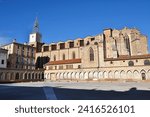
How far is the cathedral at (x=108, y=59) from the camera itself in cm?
4466

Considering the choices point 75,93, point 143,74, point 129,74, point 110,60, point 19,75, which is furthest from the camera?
point 19,75

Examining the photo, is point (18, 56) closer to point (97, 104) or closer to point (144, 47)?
point (144, 47)

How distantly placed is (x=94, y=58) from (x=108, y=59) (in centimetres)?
492

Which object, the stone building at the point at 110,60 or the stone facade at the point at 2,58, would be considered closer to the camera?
the stone building at the point at 110,60

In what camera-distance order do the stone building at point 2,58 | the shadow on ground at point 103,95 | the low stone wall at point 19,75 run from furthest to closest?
the stone building at point 2,58 → the low stone wall at point 19,75 → the shadow on ground at point 103,95

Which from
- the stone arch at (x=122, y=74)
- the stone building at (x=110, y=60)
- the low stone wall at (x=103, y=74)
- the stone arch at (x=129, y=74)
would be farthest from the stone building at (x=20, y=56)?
the stone arch at (x=129, y=74)

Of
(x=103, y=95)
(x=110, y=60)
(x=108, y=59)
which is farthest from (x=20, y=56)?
(x=103, y=95)

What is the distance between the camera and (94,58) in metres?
52.5

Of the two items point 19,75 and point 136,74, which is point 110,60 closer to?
point 136,74

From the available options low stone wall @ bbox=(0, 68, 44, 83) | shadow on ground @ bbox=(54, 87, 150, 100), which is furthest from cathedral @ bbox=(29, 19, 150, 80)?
shadow on ground @ bbox=(54, 87, 150, 100)

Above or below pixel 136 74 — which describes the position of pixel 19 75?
below

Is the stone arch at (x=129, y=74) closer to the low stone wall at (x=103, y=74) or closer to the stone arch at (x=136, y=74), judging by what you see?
the low stone wall at (x=103, y=74)

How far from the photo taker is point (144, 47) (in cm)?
5169

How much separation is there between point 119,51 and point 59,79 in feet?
74.0
